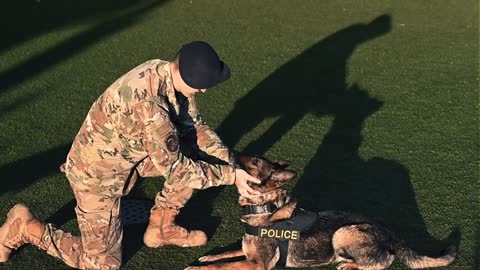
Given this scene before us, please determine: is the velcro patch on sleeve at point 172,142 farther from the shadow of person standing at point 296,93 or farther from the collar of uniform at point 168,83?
the shadow of person standing at point 296,93

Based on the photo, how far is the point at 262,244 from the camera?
17.3ft

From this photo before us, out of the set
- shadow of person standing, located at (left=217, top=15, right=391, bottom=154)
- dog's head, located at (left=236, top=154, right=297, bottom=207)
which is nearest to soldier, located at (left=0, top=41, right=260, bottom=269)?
dog's head, located at (left=236, top=154, right=297, bottom=207)

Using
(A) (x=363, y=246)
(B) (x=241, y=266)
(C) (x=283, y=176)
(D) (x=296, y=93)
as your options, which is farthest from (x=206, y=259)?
(D) (x=296, y=93)

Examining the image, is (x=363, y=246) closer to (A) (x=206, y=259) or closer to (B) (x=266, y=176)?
(B) (x=266, y=176)

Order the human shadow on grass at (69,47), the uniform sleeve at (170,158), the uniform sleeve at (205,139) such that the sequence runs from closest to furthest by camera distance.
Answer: the uniform sleeve at (170,158), the uniform sleeve at (205,139), the human shadow on grass at (69,47)

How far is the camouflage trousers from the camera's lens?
5035mm

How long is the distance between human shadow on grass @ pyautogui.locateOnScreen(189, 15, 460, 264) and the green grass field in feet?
Result: 0.07

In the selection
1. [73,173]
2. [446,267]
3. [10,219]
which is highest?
[73,173]

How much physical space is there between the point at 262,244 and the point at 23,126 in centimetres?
387

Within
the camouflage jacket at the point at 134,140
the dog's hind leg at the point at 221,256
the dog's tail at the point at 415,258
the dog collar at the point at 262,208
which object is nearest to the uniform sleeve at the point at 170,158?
the camouflage jacket at the point at 134,140

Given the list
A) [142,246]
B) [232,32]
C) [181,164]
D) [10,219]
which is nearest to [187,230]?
[142,246]

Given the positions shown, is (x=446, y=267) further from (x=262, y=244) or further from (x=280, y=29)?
(x=280, y=29)

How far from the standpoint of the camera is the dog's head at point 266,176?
4.94 metres

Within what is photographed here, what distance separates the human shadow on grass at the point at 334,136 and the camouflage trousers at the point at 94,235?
80.2 inches
